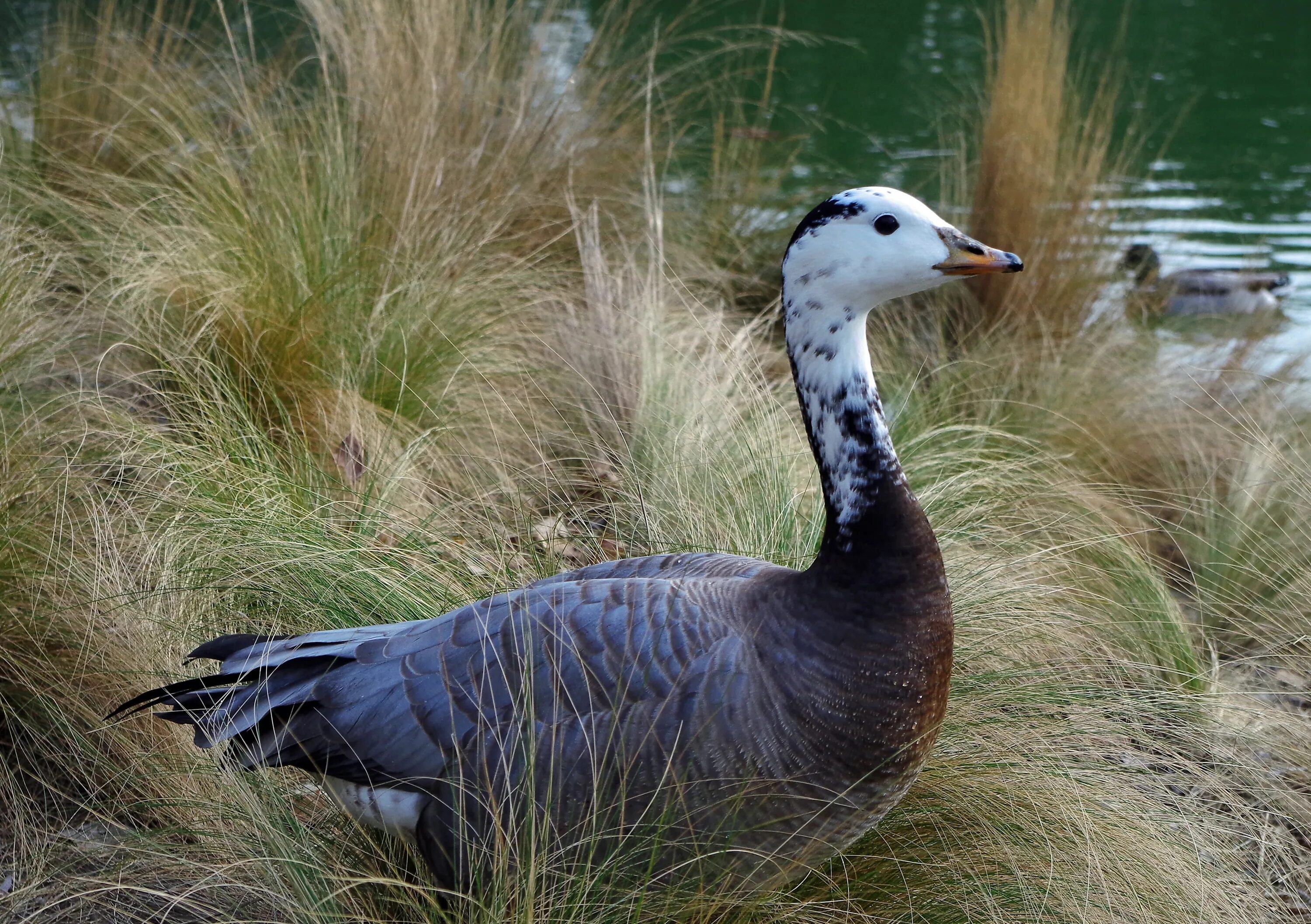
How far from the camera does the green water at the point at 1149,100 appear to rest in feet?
23.7

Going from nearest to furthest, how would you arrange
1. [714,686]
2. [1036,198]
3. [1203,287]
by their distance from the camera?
[714,686]
[1036,198]
[1203,287]

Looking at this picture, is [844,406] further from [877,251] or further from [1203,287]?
[1203,287]

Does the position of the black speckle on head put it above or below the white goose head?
above

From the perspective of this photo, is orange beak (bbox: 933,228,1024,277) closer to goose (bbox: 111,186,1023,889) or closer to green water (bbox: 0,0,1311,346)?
goose (bbox: 111,186,1023,889)

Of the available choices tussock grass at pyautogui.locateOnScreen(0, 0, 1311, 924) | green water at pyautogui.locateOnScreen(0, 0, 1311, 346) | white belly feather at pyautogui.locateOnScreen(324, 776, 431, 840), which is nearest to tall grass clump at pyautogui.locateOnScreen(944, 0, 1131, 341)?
tussock grass at pyautogui.locateOnScreen(0, 0, 1311, 924)

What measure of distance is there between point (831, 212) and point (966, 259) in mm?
232

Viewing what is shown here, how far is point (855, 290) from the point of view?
6.85 ft

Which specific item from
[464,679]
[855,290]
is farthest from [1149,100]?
[464,679]

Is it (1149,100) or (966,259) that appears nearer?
(966,259)

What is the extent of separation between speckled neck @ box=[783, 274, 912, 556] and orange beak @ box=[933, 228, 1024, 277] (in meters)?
0.16

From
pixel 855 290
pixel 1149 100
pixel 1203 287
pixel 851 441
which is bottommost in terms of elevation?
pixel 1203 287

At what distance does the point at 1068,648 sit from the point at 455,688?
1503 millimetres

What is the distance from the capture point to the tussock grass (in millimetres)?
2211

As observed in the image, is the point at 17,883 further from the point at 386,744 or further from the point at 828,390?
the point at 828,390
